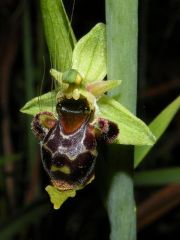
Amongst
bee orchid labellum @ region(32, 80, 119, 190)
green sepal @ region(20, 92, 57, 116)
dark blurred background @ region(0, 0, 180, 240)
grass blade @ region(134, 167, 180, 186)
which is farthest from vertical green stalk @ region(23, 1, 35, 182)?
bee orchid labellum @ region(32, 80, 119, 190)

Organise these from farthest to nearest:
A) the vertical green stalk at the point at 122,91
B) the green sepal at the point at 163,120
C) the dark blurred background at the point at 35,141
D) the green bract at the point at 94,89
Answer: the dark blurred background at the point at 35,141 < the green sepal at the point at 163,120 < the green bract at the point at 94,89 < the vertical green stalk at the point at 122,91

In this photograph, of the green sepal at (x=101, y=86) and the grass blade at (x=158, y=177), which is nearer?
the green sepal at (x=101, y=86)


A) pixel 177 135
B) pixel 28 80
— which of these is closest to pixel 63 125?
pixel 28 80

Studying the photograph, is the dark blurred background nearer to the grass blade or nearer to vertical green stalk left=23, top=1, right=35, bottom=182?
vertical green stalk left=23, top=1, right=35, bottom=182

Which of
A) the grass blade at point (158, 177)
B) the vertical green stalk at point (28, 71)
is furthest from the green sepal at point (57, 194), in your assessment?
the vertical green stalk at point (28, 71)

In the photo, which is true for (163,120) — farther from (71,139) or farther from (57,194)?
(57,194)

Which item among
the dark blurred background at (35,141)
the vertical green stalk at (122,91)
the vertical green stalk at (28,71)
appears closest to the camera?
the vertical green stalk at (122,91)

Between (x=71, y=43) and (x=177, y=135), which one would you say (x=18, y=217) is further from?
(x=177, y=135)

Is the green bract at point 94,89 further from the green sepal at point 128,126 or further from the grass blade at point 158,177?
the grass blade at point 158,177
